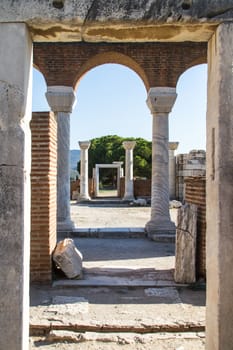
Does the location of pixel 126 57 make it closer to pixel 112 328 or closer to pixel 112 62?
pixel 112 62

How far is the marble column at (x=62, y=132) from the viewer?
7667 mm

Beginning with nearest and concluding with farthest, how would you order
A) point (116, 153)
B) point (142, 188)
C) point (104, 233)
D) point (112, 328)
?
point (112, 328), point (104, 233), point (142, 188), point (116, 153)

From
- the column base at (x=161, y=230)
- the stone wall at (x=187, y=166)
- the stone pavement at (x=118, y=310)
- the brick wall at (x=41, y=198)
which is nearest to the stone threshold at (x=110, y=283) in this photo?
the stone pavement at (x=118, y=310)

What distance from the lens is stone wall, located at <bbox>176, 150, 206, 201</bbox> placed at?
674 inches

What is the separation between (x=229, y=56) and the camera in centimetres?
220

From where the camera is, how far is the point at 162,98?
7664 millimetres

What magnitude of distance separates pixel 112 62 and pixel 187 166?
1004 centimetres

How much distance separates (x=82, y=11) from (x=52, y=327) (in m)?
2.90

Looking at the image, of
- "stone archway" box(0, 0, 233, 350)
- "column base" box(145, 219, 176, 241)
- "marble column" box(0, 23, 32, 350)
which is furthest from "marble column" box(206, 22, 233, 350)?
"column base" box(145, 219, 176, 241)

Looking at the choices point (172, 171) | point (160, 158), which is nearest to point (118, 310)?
point (160, 158)

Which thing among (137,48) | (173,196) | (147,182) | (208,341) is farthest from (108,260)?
(147,182)

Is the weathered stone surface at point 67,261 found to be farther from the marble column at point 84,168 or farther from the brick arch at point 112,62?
the marble column at point 84,168

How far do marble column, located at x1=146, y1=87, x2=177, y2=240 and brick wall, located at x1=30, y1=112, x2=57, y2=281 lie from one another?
3701mm

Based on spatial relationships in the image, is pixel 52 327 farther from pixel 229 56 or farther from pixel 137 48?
pixel 137 48
